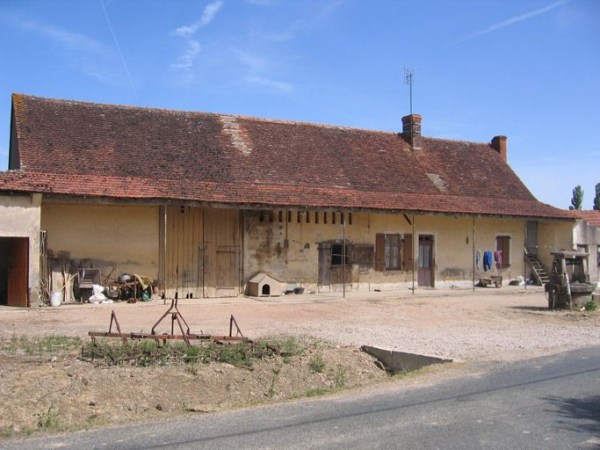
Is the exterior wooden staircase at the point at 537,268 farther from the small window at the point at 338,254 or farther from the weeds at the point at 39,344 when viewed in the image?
the weeds at the point at 39,344

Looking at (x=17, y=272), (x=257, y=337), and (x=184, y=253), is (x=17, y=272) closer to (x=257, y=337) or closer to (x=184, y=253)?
(x=184, y=253)

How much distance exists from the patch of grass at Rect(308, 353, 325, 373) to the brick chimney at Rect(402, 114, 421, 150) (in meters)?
17.4

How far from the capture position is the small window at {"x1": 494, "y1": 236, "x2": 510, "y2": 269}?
24.8 m

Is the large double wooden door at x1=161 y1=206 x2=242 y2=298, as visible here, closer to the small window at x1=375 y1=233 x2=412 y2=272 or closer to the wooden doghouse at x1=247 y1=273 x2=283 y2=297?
the wooden doghouse at x1=247 y1=273 x2=283 y2=297

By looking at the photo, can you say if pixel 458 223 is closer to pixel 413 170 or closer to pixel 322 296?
pixel 413 170

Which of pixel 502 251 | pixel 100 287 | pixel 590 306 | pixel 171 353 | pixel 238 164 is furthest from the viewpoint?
pixel 502 251

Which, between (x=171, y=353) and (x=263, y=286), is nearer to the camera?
(x=171, y=353)

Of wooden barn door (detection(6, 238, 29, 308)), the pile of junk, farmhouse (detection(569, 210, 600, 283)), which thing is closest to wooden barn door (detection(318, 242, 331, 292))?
the pile of junk

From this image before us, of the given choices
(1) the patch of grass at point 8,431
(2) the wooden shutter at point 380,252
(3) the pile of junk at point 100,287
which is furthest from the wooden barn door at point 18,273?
(2) the wooden shutter at point 380,252

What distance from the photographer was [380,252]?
72.4 ft

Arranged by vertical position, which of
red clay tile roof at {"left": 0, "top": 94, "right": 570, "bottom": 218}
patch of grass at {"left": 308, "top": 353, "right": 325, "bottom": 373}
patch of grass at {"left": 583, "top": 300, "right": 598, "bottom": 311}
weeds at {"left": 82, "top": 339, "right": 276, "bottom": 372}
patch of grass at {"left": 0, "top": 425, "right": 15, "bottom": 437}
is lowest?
patch of grass at {"left": 0, "top": 425, "right": 15, "bottom": 437}

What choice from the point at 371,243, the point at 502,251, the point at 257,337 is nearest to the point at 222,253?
the point at 371,243

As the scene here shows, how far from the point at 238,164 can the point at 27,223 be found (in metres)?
7.35

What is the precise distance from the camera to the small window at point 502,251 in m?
24.8
